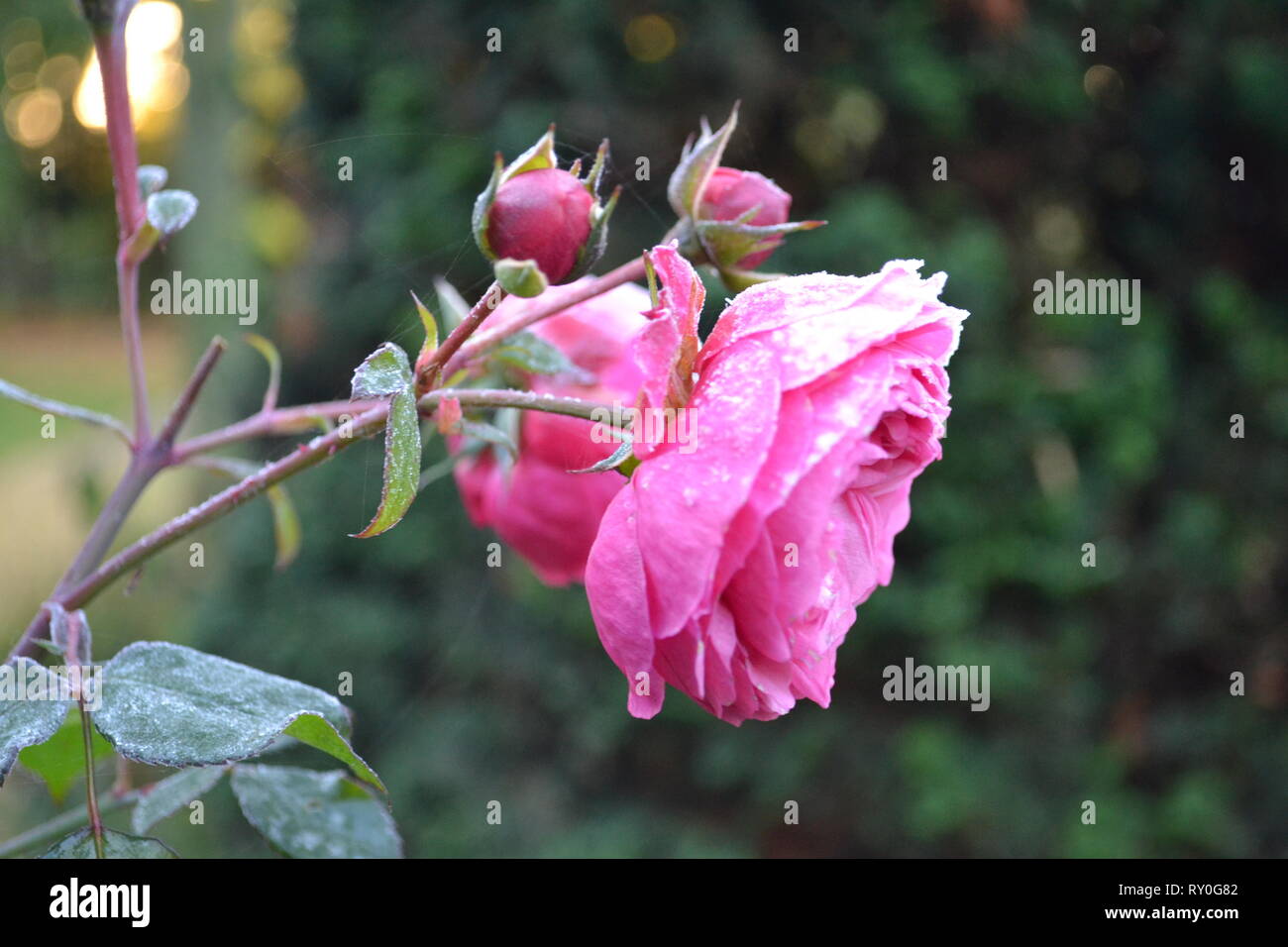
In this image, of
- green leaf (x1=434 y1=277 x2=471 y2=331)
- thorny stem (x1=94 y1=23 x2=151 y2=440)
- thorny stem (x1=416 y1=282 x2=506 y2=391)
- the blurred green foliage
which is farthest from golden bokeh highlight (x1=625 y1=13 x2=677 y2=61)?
thorny stem (x1=416 y1=282 x2=506 y2=391)

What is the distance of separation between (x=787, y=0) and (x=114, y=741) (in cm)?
204

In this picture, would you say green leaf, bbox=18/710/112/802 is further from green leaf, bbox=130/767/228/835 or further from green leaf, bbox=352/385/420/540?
green leaf, bbox=352/385/420/540

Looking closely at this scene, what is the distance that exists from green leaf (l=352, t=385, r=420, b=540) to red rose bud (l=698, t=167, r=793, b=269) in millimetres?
176

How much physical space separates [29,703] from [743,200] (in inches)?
14.2

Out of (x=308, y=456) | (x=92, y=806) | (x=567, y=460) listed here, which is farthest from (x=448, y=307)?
(x=92, y=806)

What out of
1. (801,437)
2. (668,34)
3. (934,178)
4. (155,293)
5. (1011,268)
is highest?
(668,34)

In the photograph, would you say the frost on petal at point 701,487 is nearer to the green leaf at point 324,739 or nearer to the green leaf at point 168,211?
the green leaf at point 324,739

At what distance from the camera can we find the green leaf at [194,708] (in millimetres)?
418

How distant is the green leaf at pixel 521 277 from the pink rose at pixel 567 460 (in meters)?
0.19

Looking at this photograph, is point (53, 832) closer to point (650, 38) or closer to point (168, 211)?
point (168, 211)

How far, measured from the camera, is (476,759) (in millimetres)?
2344

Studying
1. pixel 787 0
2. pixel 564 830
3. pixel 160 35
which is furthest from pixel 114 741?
pixel 787 0

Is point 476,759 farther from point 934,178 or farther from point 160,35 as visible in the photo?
point 160,35
